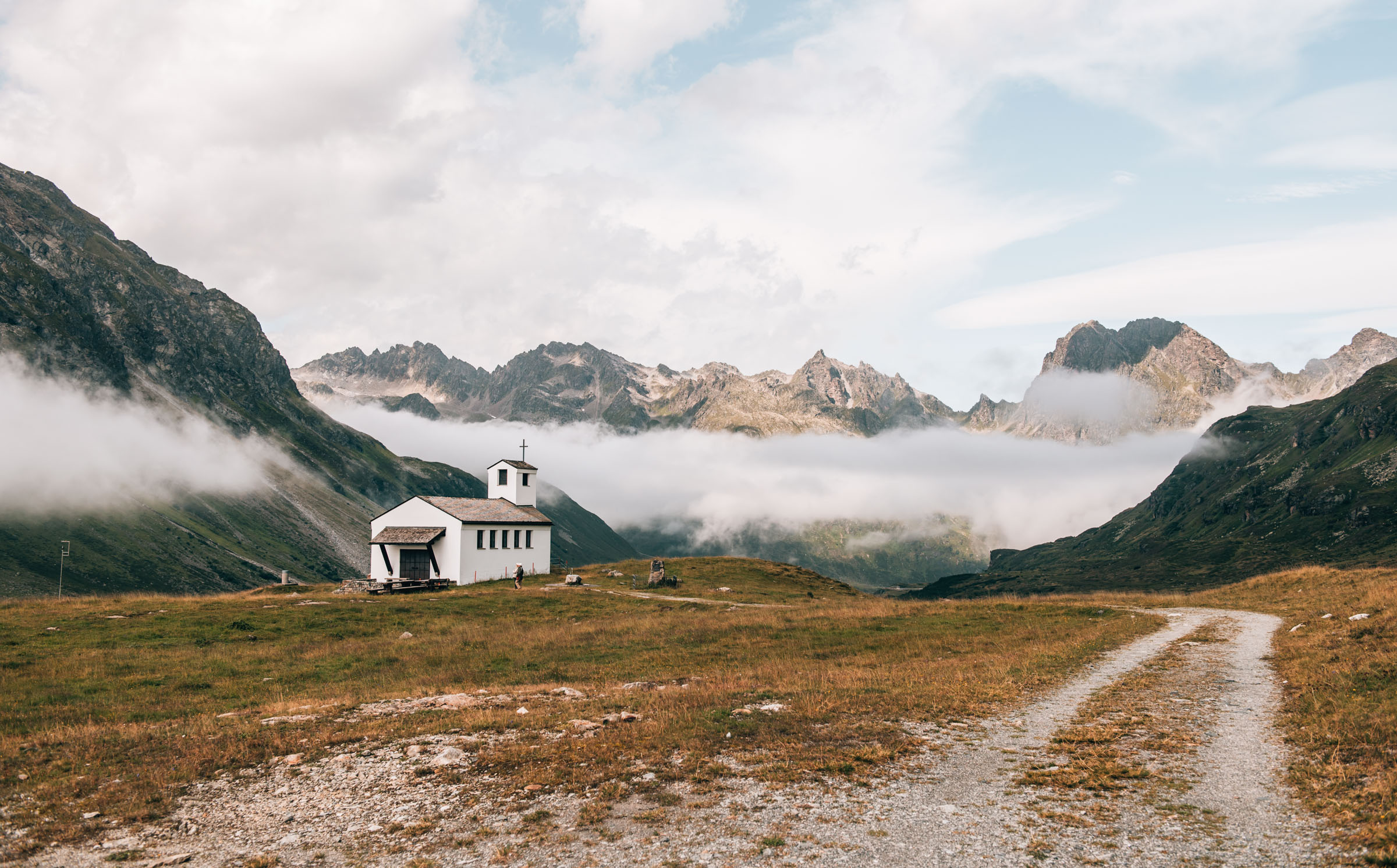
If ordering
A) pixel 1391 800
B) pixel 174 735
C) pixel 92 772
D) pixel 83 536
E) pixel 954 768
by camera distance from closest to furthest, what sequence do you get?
pixel 1391 800, pixel 954 768, pixel 92 772, pixel 174 735, pixel 83 536

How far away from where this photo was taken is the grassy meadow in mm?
17453

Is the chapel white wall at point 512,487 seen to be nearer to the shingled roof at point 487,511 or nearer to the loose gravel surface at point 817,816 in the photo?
the shingled roof at point 487,511

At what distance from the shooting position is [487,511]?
3469 inches

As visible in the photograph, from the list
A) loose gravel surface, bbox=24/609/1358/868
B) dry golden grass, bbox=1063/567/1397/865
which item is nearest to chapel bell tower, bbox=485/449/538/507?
dry golden grass, bbox=1063/567/1397/865

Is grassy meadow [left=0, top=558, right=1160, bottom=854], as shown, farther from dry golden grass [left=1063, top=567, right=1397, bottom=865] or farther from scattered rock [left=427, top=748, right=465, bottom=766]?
dry golden grass [left=1063, top=567, right=1397, bottom=865]

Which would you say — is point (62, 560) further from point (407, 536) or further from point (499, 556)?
point (499, 556)

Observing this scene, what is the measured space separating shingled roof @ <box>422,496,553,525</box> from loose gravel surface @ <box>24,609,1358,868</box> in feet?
224

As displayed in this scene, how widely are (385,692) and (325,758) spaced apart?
10.2 m

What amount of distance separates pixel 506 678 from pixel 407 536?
57.2 m

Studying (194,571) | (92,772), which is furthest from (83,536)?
(92,772)

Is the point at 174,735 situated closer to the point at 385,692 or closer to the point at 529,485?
the point at 385,692

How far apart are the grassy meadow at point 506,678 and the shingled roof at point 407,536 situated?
19.2 meters

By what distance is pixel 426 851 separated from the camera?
42.0ft

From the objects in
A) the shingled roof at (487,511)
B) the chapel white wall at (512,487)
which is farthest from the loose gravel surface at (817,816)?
the chapel white wall at (512,487)
